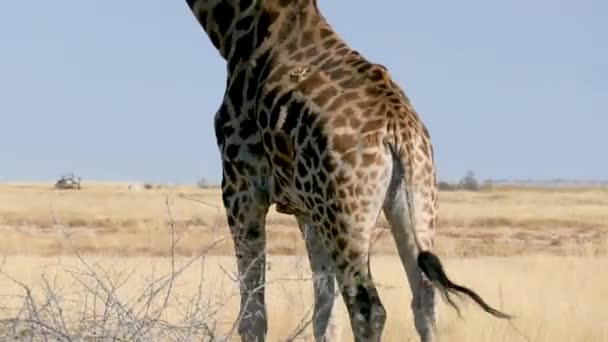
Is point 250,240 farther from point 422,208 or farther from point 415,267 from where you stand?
point 422,208

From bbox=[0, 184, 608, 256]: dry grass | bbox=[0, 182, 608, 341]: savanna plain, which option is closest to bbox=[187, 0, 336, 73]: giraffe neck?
bbox=[0, 182, 608, 341]: savanna plain

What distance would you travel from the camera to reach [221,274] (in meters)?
13.3

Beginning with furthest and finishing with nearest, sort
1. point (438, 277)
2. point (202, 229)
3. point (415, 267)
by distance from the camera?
point (202, 229)
point (415, 267)
point (438, 277)

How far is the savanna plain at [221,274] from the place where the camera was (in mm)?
5570

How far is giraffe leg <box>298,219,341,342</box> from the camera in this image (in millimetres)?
7473

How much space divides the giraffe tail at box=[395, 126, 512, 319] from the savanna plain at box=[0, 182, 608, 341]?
0.66m

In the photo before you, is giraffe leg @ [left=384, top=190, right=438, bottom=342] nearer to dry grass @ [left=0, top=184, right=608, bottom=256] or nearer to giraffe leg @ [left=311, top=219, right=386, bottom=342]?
giraffe leg @ [left=311, top=219, right=386, bottom=342]

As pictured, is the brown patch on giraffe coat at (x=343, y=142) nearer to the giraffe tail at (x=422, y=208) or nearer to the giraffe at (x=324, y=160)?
the giraffe at (x=324, y=160)

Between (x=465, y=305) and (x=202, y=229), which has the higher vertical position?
(x=202, y=229)

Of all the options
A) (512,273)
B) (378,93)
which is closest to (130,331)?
(378,93)

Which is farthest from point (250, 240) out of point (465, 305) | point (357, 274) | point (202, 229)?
point (202, 229)

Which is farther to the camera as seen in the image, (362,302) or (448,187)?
(448,187)

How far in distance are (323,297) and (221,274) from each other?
5.83m

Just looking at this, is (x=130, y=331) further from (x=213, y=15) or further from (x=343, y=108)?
(x=213, y=15)
